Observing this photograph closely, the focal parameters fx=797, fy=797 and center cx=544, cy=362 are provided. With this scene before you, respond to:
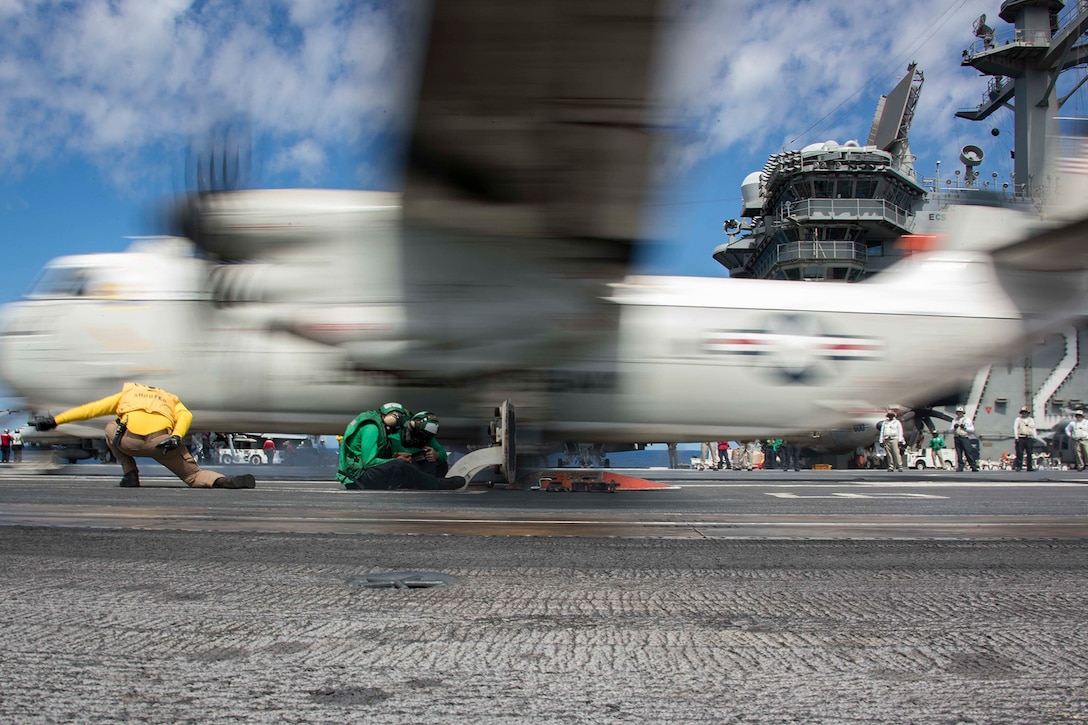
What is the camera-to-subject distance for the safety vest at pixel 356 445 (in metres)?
9.14

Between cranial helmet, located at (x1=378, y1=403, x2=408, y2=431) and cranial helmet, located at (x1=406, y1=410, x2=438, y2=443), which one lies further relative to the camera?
cranial helmet, located at (x1=406, y1=410, x2=438, y2=443)

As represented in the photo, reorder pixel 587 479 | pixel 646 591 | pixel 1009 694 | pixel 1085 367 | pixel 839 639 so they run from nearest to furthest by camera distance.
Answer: pixel 1009 694, pixel 839 639, pixel 646 591, pixel 587 479, pixel 1085 367

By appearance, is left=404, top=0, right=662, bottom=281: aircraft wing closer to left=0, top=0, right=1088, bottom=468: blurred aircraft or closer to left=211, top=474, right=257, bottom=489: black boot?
left=0, top=0, right=1088, bottom=468: blurred aircraft

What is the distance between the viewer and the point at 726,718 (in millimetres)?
1414

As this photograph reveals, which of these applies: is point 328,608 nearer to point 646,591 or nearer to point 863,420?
point 646,591

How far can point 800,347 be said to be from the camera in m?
10.3

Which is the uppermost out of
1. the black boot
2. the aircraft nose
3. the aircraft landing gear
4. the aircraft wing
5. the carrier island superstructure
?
the carrier island superstructure

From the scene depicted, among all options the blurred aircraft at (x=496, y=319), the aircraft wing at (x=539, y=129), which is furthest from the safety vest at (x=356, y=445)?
the aircraft wing at (x=539, y=129)

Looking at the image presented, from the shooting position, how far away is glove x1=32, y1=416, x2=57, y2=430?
31.5ft

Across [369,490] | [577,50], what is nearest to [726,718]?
[577,50]

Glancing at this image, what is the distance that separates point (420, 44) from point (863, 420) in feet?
27.0

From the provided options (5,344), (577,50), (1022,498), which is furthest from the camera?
(5,344)

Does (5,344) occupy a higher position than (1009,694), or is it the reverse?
(5,344)

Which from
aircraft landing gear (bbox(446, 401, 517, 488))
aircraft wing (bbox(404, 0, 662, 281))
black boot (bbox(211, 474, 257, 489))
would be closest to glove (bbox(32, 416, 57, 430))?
black boot (bbox(211, 474, 257, 489))
